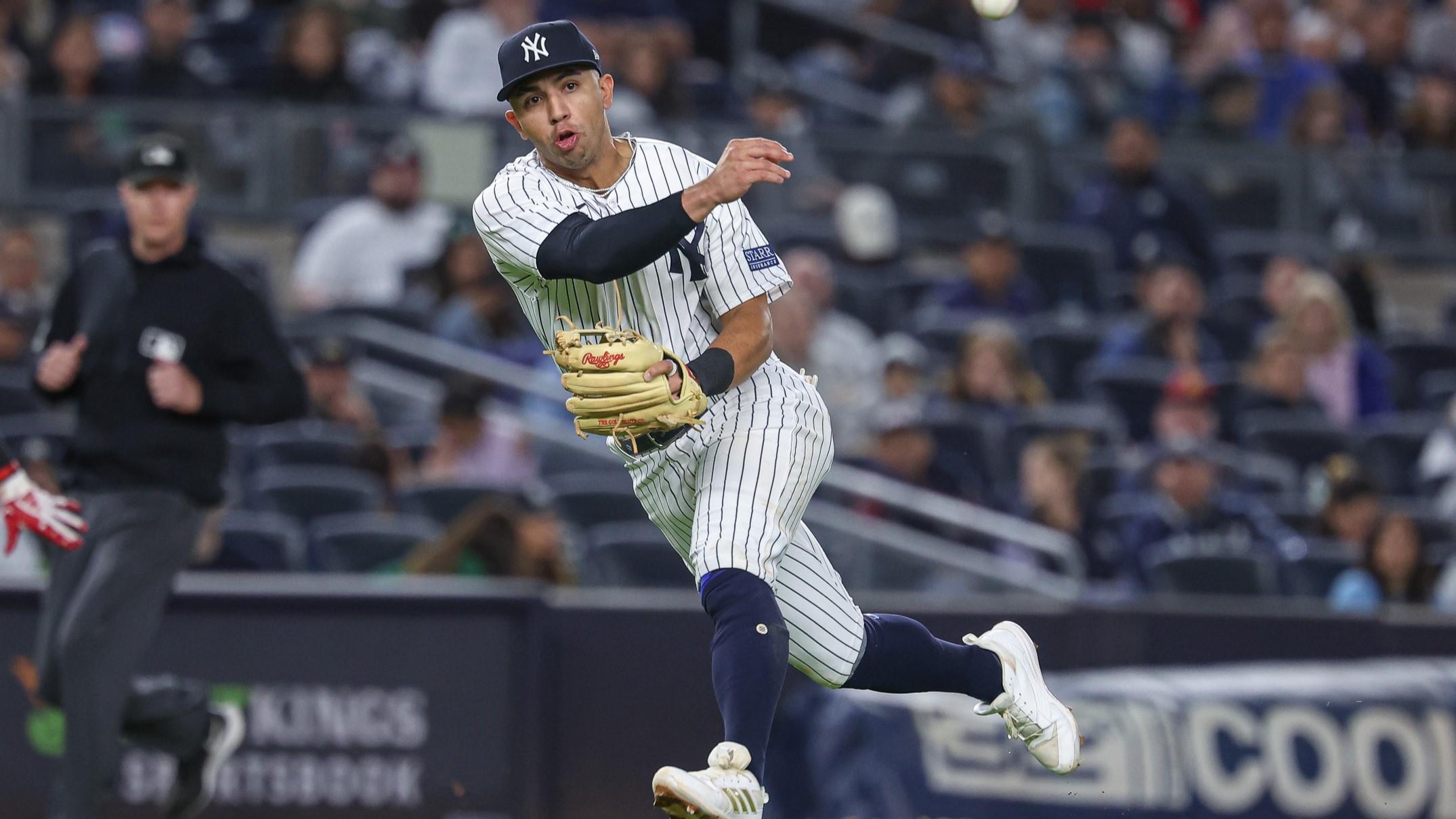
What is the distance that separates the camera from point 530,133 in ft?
15.4

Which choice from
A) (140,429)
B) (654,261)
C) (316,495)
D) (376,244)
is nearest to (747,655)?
(654,261)

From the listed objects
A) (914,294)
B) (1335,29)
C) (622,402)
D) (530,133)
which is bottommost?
(622,402)

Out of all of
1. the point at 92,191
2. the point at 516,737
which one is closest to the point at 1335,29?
the point at 92,191

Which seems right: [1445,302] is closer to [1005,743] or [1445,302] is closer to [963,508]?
[963,508]

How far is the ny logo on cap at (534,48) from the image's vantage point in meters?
4.52

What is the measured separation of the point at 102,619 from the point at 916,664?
2598mm

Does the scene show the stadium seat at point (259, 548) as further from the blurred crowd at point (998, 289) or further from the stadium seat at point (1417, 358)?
the stadium seat at point (1417, 358)

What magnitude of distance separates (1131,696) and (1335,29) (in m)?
9.04

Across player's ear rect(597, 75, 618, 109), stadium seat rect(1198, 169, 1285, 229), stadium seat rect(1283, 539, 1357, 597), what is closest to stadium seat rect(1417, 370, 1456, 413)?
stadium seat rect(1198, 169, 1285, 229)

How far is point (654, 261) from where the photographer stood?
4.61 meters

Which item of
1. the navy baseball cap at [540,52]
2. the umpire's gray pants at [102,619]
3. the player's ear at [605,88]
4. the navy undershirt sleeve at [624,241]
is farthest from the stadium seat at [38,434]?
the navy undershirt sleeve at [624,241]

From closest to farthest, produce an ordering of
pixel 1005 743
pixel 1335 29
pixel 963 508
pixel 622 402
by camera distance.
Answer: pixel 622 402 → pixel 1005 743 → pixel 963 508 → pixel 1335 29

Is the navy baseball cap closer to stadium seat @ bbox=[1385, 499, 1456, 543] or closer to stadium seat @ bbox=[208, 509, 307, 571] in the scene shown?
stadium seat @ bbox=[208, 509, 307, 571]

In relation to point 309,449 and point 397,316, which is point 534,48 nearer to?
point 309,449
